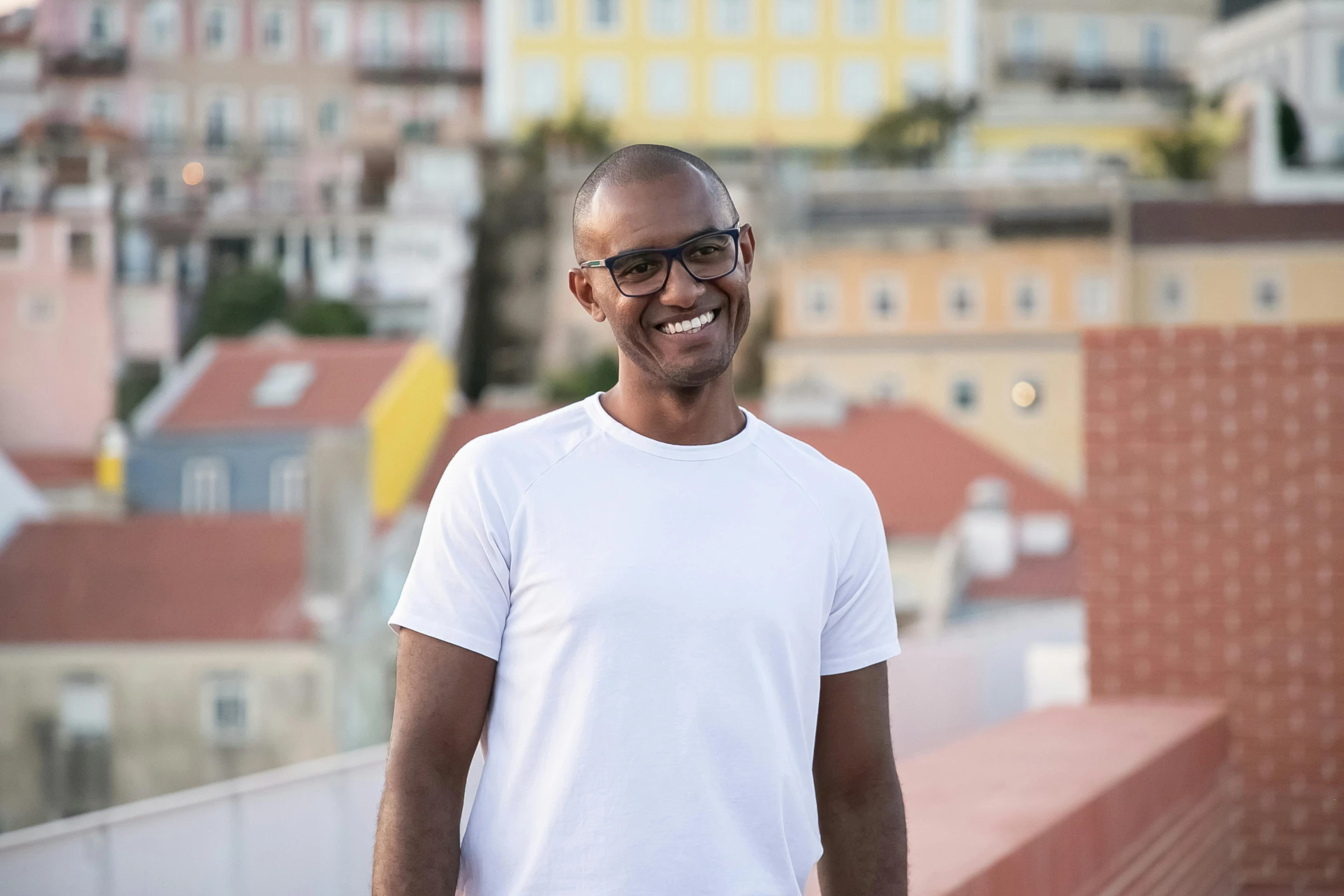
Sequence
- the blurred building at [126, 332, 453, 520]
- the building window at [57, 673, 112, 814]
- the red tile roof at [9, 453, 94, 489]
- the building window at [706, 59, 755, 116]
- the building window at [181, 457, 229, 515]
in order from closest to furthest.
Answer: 1. the building window at [57, 673, 112, 814]
2. the blurred building at [126, 332, 453, 520]
3. the building window at [181, 457, 229, 515]
4. the red tile roof at [9, 453, 94, 489]
5. the building window at [706, 59, 755, 116]

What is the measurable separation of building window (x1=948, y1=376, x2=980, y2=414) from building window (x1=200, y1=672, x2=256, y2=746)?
18.1 m

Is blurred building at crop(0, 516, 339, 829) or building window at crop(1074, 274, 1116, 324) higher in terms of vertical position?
building window at crop(1074, 274, 1116, 324)

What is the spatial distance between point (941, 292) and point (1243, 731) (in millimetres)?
37241

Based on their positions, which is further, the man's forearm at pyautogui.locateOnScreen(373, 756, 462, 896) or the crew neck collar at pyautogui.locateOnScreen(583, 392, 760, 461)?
the crew neck collar at pyautogui.locateOnScreen(583, 392, 760, 461)

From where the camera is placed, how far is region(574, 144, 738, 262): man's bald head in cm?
207

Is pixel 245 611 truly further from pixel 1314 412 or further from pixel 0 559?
pixel 1314 412

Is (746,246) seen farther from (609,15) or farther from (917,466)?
(609,15)

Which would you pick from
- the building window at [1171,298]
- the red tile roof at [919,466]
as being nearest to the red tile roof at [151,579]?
the red tile roof at [919,466]

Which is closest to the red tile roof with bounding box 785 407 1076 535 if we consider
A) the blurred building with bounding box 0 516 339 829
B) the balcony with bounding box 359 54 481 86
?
the blurred building with bounding box 0 516 339 829

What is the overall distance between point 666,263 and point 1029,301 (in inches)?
1628

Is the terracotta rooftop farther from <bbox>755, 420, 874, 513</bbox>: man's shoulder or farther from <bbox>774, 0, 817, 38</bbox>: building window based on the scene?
<bbox>755, 420, 874, 513</bbox>: man's shoulder

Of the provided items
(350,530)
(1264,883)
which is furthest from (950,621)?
(1264,883)

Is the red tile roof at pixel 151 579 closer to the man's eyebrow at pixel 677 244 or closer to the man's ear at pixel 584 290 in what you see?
the man's ear at pixel 584 290

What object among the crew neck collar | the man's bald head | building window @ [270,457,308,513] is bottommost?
building window @ [270,457,308,513]
